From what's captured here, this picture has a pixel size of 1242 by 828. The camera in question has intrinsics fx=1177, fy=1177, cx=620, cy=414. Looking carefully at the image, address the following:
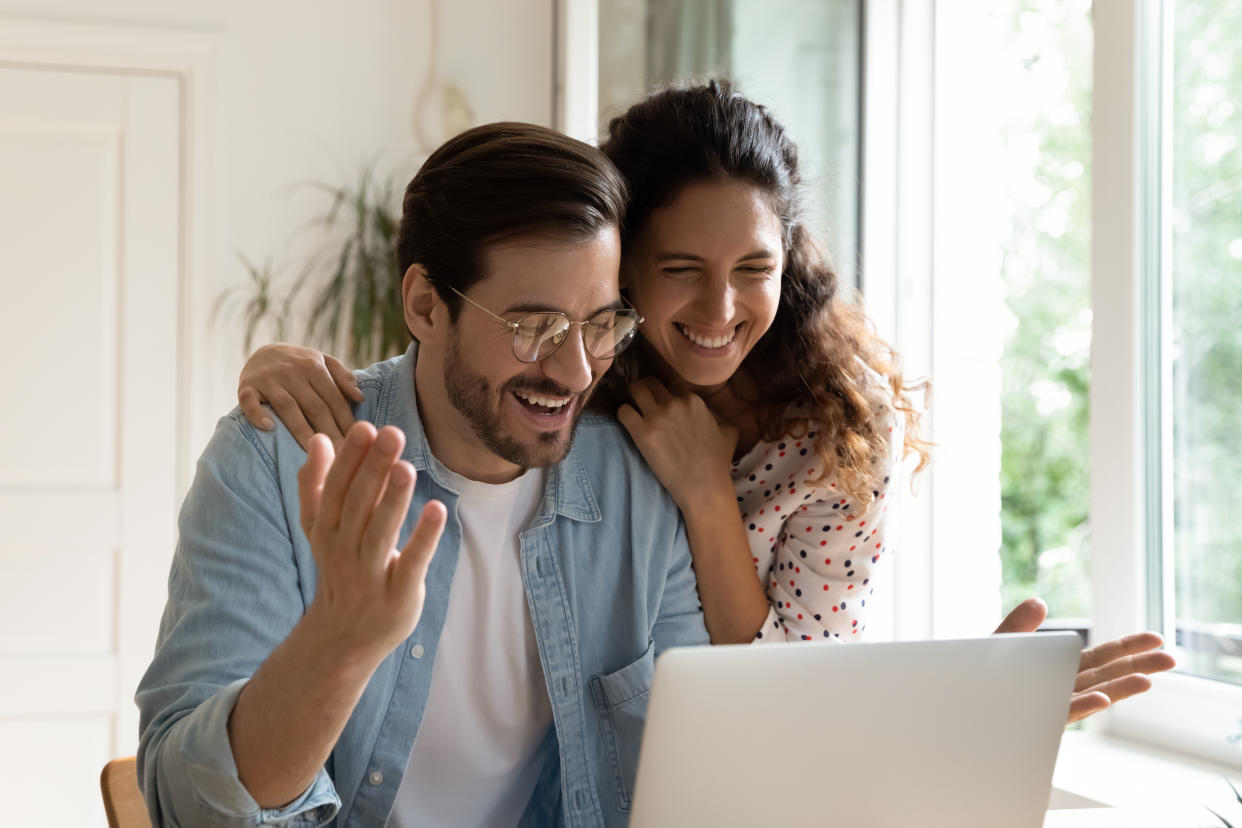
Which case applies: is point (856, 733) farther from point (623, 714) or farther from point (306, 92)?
point (306, 92)

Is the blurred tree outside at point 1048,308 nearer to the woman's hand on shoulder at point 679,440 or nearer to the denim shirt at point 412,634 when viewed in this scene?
the woman's hand on shoulder at point 679,440

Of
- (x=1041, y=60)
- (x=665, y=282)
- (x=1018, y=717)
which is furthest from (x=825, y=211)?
(x=1018, y=717)

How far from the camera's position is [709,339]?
1.54 meters

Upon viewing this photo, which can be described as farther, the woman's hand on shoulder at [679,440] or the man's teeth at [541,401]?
the woman's hand on shoulder at [679,440]

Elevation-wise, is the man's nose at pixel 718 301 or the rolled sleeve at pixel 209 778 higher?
the man's nose at pixel 718 301

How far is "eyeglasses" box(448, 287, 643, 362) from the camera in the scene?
133cm

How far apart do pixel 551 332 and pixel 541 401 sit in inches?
3.4

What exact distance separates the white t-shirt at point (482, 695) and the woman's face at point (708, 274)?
31 centimetres

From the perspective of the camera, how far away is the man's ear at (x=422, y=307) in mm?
1421

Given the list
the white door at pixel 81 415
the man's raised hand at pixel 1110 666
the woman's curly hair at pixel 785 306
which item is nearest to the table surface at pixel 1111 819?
the man's raised hand at pixel 1110 666

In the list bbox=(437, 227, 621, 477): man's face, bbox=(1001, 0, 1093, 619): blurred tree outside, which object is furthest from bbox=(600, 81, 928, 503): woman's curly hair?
bbox=(1001, 0, 1093, 619): blurred tree outside

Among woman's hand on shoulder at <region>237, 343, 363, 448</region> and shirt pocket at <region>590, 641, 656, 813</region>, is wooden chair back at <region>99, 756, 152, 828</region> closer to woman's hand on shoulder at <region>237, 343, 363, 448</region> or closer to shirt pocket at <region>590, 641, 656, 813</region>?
woman's hand on shoulder at <region>237, 343, 363, 448</region>

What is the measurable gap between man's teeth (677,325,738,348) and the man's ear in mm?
339

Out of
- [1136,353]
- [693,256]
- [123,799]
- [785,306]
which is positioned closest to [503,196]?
[693,256]
